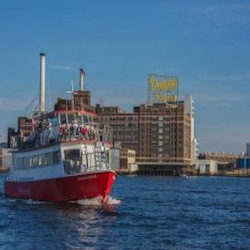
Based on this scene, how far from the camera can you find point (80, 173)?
6328 centimetres

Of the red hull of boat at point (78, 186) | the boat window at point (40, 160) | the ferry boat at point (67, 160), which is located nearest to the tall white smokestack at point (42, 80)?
the ferry boat at point (67, 160)

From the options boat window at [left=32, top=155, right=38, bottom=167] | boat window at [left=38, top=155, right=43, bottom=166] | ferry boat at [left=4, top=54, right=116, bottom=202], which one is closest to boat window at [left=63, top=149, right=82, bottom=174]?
ferry boat at [left=4, top=54, right=116, bottom=202]

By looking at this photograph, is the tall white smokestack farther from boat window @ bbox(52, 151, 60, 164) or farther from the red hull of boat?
the red hull of boat

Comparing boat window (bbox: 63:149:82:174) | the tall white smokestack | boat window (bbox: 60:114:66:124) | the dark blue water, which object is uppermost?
the tall white smokestack

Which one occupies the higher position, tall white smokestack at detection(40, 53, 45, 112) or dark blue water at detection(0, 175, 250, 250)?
tall white smokestack at detection(40, 53, 45, 112)

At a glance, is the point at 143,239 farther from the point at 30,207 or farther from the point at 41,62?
the point at 41,62

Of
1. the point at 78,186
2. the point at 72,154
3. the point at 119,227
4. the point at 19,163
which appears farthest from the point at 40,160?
the point at 119,227

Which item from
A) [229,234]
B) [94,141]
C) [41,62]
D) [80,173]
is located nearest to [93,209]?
[80,173]

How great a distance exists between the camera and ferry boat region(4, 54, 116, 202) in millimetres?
63469

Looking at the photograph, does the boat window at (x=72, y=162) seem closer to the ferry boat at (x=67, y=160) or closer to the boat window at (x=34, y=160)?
the ferry boat at (x=67, y=160)

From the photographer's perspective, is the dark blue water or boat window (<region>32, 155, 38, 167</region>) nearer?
the dark blue water

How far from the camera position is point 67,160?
214 ft

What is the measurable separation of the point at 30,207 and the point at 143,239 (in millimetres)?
25234

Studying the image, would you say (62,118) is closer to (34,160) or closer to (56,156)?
(56,156)
